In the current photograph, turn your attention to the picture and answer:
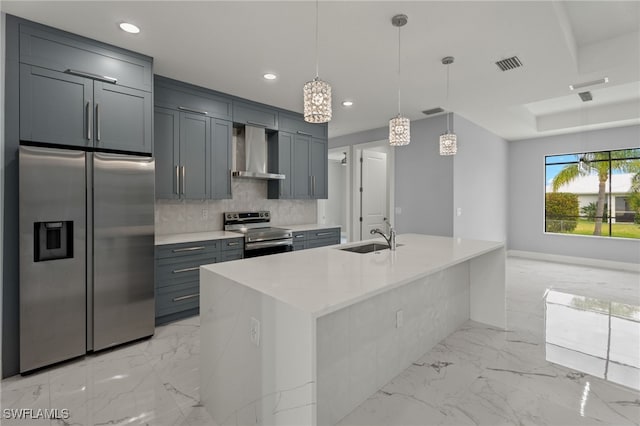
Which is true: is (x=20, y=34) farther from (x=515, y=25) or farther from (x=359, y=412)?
(x=515, y=25)

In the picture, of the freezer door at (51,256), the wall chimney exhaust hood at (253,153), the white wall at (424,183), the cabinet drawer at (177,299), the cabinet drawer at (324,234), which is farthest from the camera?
the white wall at (424,183)

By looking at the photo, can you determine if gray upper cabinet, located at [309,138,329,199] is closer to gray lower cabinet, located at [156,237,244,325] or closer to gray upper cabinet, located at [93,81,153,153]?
gray lower cabinet, located at [156,237,244,325]

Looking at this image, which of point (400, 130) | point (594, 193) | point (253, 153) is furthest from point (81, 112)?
point (594, 193)

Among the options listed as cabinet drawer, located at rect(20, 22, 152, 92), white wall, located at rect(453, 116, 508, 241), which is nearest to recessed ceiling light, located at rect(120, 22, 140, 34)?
cabinet drawer, located at rect(20, 22, 152, 92)

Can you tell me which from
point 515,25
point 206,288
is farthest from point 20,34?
point 515,25

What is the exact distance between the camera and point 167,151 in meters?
3.39

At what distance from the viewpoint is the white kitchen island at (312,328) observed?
1301 millimetres

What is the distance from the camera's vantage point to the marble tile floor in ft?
5.93

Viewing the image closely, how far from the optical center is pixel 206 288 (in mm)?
1840

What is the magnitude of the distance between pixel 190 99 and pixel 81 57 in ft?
3.80

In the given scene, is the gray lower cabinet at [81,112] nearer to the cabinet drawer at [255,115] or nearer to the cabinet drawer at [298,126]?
the cabinet drawer at [255,115]

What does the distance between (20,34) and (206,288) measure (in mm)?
2346

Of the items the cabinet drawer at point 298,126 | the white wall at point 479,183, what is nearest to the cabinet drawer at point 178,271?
the cabinet drawer at point 298,126

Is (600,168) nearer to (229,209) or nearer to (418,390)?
(418,390)
